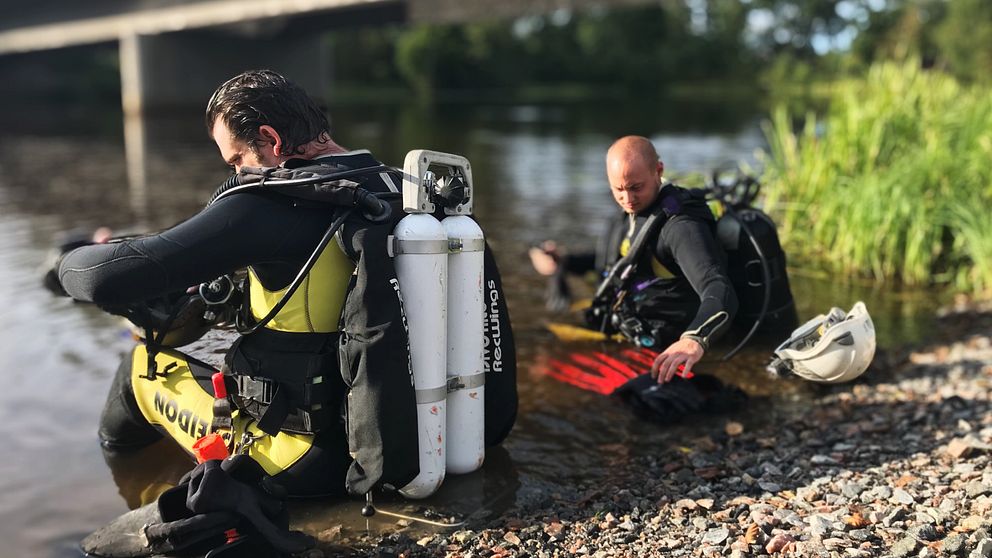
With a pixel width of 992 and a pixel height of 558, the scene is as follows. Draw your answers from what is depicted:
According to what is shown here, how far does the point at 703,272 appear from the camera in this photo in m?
3.62

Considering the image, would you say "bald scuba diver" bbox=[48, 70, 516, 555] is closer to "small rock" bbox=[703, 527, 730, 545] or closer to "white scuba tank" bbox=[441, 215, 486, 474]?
"white scuba tank" bbox=[441, 215, 486, 474]

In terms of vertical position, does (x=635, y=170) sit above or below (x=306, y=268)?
above

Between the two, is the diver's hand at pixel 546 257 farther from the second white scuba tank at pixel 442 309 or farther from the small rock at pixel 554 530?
the small rock at pixel 554 530

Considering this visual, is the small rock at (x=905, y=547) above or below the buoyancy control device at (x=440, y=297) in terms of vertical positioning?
below

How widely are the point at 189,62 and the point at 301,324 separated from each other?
3894 centimetres

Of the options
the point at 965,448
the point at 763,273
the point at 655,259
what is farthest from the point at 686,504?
the point at 763,273

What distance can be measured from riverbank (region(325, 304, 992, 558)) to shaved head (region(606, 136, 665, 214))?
112cm

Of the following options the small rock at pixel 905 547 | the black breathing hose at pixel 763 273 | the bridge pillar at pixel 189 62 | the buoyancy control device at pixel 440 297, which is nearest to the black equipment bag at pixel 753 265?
the black breathing hose at pixel 763 273

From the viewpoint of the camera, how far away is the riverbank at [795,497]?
2.81 metres

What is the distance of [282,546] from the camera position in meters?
2.73

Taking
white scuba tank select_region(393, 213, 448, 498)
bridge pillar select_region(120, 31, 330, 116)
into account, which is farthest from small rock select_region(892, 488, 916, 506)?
bridge pillar select_region(120, 31, 330, 116)

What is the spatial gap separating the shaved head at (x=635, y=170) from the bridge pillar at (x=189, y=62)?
104ft

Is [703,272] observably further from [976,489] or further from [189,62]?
[189,62]

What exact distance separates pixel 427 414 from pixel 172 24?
3659cm
